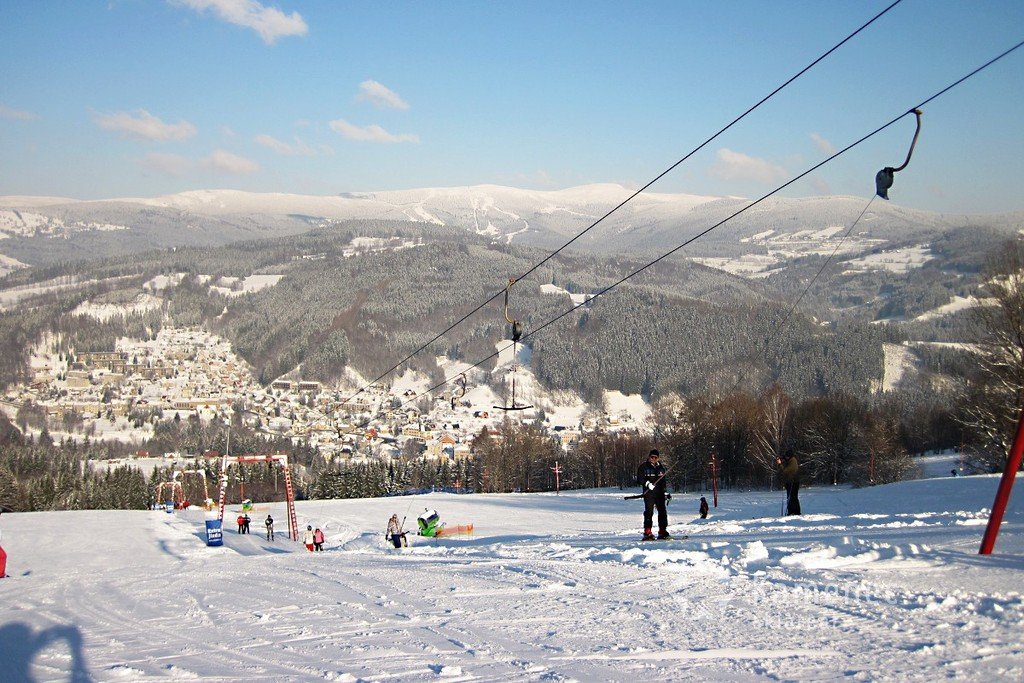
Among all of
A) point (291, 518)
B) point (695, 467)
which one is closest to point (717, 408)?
point (695, 467)

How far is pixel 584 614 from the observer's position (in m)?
7.71

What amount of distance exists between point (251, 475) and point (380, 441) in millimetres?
52851

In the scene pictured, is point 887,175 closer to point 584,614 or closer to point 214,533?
point 584,614

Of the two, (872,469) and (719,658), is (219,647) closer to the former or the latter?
(719,658)

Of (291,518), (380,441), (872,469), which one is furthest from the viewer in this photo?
(380,441)

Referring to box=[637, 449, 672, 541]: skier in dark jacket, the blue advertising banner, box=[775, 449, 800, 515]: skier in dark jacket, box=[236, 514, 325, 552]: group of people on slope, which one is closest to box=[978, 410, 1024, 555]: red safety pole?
box=[637, 449, 672, 541]: skier in dark jacket

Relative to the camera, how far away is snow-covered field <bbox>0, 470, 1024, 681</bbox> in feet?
19.0

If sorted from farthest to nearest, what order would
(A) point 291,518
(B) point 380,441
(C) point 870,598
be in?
(B) point 380,441 < (A) point 291,518 < (C) point 870,598

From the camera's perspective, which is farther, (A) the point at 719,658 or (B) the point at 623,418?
(B) the point at 623,418

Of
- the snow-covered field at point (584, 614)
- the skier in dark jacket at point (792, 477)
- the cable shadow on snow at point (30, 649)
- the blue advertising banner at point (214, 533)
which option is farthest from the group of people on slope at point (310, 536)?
the cable shadow on snow at point (30, 649)

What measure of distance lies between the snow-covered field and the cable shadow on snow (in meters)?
0.03

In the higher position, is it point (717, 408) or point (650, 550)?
point (717, 408)

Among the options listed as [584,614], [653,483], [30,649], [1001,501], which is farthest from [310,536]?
[1001,501]

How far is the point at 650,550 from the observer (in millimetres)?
11930
